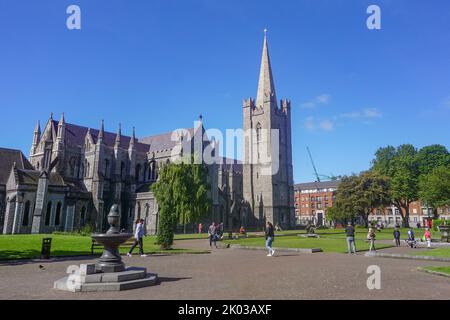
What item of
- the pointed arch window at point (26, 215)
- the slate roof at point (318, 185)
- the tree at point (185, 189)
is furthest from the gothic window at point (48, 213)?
the slate roof at point (318, 185)

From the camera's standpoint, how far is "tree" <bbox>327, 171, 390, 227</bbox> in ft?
204

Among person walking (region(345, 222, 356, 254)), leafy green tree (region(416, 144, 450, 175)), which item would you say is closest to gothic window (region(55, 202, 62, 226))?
person walking (region(345, 222, 356, 254))

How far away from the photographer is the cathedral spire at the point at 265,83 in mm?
76312

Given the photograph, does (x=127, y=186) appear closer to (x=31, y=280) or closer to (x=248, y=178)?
(x=248, y=178)

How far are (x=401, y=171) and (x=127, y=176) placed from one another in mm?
55828

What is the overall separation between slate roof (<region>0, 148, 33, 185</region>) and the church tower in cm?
4316

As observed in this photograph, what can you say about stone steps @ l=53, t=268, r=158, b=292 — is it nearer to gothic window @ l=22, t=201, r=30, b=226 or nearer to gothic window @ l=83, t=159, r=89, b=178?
gothic window @ l=22, t=201, r=30, b=226

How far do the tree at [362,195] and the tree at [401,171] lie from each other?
8.92ft

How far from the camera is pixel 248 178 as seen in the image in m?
74.0

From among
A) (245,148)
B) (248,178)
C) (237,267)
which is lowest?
(237,267)

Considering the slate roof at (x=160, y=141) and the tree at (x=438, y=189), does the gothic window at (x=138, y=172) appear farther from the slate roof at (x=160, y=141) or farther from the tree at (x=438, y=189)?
the tree at (x=438, y=189)
